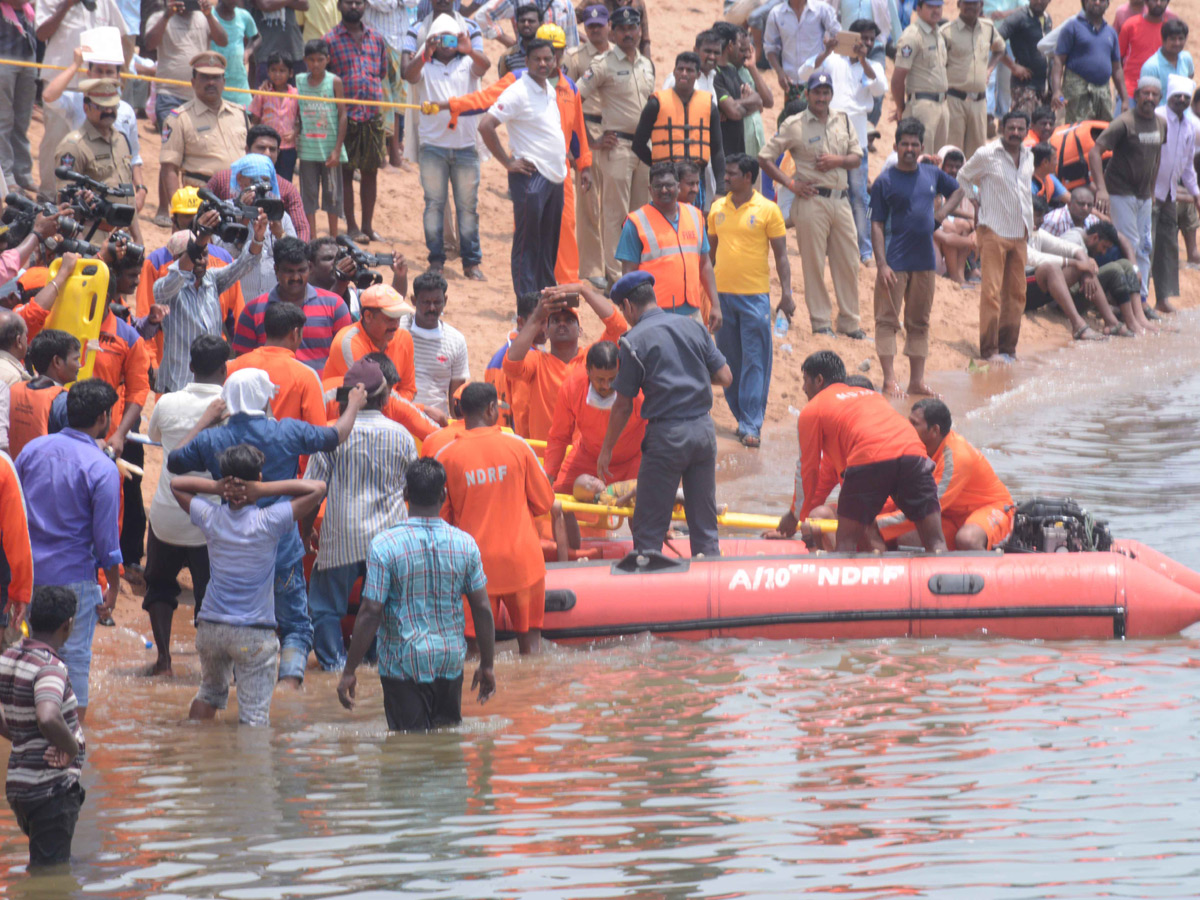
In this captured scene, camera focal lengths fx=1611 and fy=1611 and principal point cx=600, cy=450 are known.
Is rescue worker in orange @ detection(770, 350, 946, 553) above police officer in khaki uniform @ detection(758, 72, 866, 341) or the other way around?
the other way around

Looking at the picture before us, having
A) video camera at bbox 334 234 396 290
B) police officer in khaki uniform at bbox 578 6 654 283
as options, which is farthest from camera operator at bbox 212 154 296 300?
police officer in khaki uniform at bbox 578 6 654 283

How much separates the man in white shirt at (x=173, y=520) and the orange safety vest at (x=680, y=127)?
230 inches

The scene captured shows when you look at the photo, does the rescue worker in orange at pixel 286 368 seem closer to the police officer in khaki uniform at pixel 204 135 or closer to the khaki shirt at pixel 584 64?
the police officer in khaki uniform at pixel 204 135

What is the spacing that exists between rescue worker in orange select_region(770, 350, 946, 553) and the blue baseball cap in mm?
939

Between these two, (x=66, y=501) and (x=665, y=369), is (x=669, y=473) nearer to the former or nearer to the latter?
(x=665, y=369)

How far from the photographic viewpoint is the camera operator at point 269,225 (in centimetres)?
883

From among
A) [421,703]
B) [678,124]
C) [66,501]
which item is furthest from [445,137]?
[421,703]

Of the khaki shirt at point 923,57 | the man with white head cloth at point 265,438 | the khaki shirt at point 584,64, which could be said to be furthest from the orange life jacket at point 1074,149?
the man with white head cloth at point 265,438

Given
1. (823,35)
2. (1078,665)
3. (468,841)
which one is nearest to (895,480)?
(1078,665)

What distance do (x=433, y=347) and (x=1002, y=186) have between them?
7123 mm

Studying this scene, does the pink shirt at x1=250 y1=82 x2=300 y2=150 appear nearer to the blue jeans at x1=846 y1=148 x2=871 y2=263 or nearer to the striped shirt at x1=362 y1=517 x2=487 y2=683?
the blue jeans at x1=846 y1=148 x2=871 y2=263

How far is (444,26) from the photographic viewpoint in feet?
43.3

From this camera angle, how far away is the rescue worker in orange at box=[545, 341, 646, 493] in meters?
8.35

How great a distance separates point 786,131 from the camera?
537 inches
